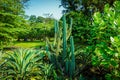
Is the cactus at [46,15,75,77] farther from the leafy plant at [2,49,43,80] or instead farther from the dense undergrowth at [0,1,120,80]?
the leafy plant at [2,49,43,80]

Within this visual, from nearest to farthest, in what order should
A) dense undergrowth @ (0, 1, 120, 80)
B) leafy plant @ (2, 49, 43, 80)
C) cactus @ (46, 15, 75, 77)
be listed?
dense undergrowth @ (0, 1, 120, 80), leafy plant @ (2, 49, 43, 80), cactus @ (46, 15, 75, 77)

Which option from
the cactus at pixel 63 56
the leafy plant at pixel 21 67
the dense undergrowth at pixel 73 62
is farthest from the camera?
the cactus at pixel 63 56

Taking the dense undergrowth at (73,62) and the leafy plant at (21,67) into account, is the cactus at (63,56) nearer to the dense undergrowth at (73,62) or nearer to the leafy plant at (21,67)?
the dense undergrowth at (73,62)

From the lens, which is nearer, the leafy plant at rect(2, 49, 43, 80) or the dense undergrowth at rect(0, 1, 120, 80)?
the dense undergrowth at rect(0, 1, 120, 80)

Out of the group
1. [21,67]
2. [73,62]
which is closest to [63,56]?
[73,62]

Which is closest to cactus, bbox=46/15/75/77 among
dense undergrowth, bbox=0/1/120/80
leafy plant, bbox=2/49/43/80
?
dense undergrowth, bbox=0/1/120/80

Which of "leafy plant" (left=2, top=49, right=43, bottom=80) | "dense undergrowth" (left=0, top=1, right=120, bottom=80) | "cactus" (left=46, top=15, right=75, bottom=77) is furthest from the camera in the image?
"cactus" (left=46, top=15, right=75, bottom=77)

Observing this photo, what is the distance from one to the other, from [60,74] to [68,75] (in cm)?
30

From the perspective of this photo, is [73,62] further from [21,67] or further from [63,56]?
[21,67]

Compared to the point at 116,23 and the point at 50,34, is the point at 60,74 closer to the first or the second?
the point at 116,23

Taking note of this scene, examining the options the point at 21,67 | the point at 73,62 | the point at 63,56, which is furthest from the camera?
the point at 63,56

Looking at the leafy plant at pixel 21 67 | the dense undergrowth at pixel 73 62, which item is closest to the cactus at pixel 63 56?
the dense undergrowth at pixel 73 62

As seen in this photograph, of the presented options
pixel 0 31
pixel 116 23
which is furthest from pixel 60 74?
pixel 0 31

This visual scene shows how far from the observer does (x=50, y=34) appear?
49.0 metres
